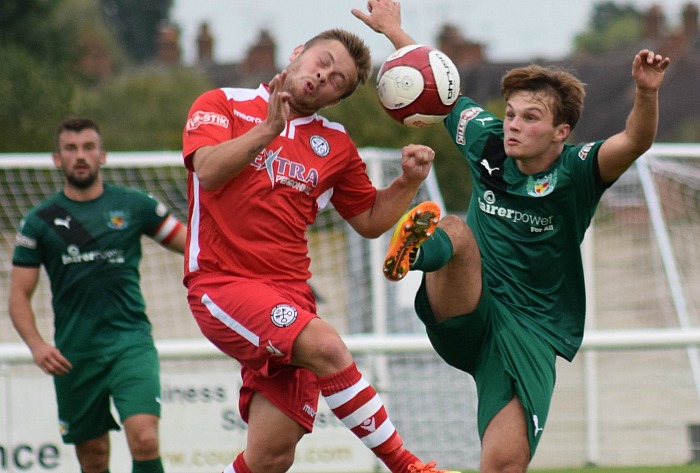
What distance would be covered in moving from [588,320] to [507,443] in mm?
5573

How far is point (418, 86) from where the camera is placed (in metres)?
5.60

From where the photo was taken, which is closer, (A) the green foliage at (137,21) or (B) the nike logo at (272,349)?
(B) the nike logo at (272,349)

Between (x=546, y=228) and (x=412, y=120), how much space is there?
817 millimetres

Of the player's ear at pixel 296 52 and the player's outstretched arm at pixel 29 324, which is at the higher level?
the player's ear at pixel 296 52

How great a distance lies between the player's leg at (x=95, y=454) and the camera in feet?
23.3

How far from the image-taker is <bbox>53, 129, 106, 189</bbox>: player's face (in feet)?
23.5

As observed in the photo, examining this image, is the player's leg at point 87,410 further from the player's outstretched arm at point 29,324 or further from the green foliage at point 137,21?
the green foliage at point 137,21

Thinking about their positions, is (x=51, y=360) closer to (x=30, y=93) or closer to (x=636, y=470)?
(x=636, y=470)

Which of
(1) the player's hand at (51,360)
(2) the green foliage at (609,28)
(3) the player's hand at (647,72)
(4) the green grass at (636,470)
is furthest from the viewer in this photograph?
(2) the green foliage at (609,28)

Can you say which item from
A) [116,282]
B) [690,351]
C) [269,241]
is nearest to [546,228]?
[269,241]

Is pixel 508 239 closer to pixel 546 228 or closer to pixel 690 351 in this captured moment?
pixel 546 228

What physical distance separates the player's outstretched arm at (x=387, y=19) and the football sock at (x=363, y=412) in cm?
178

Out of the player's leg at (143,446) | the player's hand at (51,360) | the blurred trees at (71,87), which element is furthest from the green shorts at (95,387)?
the blurred trees at (71,87)

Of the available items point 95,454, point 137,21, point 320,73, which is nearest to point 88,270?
point 95,454
